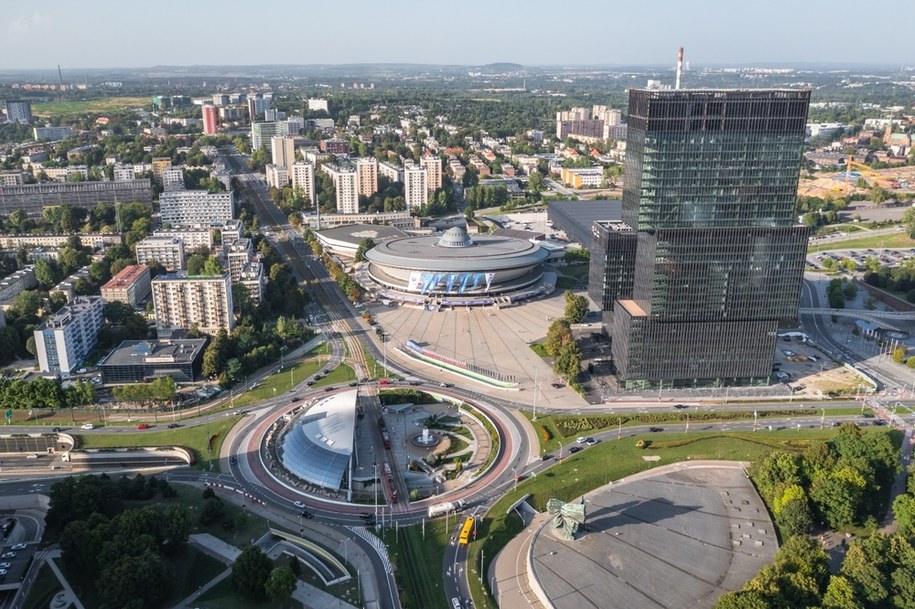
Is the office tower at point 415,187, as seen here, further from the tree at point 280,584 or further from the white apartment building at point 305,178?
the tree at point 280,584

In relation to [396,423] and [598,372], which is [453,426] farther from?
[598,372]

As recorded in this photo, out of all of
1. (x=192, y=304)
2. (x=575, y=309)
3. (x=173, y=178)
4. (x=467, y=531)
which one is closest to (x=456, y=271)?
(x=575, y=309)

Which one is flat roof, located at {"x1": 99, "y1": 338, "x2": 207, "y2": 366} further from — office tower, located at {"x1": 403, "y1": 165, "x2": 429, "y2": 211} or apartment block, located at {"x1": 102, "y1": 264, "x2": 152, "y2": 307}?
office tower, located at {"x1": 403, "y1": 165, "x2": 429, "y2": 211}

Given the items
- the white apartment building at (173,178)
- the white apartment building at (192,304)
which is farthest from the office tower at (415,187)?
the white apartment building at (192,304)

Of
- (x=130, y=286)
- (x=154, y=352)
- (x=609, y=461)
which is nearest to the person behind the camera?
(x=609, y=461)

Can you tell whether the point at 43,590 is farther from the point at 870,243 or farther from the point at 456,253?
the point at 870,243

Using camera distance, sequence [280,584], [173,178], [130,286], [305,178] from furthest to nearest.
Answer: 1. [305,178]
2. [173,178]
3. [130,286]
4. [280,584]
